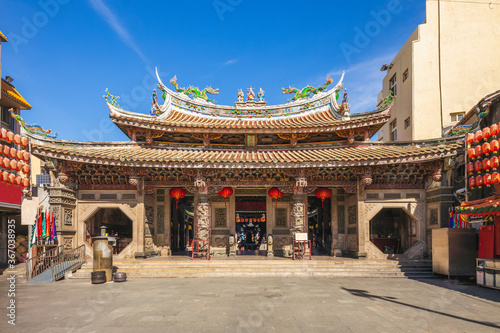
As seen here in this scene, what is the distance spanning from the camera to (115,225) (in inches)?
715

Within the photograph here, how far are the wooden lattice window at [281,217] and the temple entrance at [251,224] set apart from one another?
943mm

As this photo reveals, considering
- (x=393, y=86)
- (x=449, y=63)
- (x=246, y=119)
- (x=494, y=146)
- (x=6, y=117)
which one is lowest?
(x=494, y=146)

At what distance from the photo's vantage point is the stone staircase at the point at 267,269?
11.0 m

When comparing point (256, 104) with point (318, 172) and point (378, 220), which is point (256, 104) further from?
point (378, 220)

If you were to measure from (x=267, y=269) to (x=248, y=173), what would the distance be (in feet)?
12.8

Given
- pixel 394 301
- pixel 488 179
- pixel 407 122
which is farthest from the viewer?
pixel 407 122

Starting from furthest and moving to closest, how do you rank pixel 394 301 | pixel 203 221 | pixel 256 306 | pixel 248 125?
pixel 248 125
pixel 203 221
pixel 394 301
pixel 256 306

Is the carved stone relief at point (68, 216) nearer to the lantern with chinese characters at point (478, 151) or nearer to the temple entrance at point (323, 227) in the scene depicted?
the temple entrance at point (323, 227)

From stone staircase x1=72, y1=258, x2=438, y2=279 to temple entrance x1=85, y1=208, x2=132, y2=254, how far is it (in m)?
4.92

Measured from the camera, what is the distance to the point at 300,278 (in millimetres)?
10555

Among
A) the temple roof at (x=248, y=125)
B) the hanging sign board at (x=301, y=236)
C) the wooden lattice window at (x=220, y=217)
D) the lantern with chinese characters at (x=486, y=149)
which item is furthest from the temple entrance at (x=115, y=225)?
the lantern with chinese characters at (x=486, y=149)

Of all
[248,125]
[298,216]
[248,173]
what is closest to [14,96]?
[248,125]

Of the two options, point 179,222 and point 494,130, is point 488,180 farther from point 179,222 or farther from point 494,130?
point 179,222

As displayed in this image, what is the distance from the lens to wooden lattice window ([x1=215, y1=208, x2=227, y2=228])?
49.5 feet
